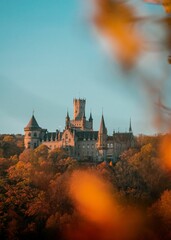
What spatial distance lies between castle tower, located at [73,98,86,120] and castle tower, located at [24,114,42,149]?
1067 cm

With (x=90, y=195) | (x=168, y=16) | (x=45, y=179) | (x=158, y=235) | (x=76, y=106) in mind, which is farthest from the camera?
(x=76, y=106)

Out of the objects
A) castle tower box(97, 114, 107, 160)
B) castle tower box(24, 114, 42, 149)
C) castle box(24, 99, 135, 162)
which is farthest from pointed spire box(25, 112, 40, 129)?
castle tower box(97, 114, 107, 160)

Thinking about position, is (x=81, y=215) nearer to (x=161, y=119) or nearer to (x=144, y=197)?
(x=144, y=197)

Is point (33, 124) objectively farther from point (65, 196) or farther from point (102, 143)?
point (65, 196)

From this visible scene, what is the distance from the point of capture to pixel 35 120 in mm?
73188

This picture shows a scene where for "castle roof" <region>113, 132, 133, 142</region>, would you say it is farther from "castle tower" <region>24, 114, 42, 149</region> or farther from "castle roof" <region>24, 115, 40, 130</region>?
"castle roof" <region>24, 115, 40, 130</region>

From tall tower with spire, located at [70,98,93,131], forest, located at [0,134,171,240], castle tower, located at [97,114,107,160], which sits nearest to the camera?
forest, located at [0,134,171,240]

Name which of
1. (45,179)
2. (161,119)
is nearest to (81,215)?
(45,179)

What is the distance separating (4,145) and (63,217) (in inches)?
1147

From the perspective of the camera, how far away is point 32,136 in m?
69.4

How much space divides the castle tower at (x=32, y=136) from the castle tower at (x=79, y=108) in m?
10.7

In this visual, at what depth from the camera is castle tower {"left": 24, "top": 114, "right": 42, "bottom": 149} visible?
68375 mm

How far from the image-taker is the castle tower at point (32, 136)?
68.4 m

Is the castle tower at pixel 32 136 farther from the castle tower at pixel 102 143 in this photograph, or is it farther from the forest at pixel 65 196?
the forest at pixel 65 196
